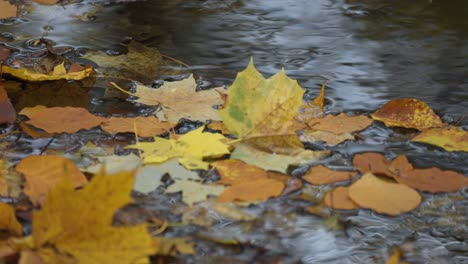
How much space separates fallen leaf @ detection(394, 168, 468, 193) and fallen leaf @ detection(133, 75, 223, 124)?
1.61ft

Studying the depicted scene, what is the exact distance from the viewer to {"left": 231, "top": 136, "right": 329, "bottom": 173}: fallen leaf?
1538mm

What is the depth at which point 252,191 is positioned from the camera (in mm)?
1438

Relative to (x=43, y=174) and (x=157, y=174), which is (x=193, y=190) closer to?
(x=157, y=174)

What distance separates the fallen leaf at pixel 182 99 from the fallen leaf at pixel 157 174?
262 millimetres

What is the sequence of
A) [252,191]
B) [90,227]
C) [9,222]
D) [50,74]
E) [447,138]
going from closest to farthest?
[90,227], [9,222], [252,191], [447,138], [50,74]

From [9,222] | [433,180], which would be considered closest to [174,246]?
[9,222]

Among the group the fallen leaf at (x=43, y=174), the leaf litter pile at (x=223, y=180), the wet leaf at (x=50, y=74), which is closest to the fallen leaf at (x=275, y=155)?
the leaf litter pile at (x=223, y=180)

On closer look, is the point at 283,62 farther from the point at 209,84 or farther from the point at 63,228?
the point at 63,228

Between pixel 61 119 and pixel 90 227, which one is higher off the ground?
pixel 90 227

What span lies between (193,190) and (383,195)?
14.6 inches

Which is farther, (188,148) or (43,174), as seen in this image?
(188,148)

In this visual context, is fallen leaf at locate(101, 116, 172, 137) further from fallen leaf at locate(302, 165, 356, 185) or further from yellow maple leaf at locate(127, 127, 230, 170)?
fallen leaf at locate(302, 165, 356, 185)

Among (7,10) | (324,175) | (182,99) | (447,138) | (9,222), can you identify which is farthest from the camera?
(7,10)

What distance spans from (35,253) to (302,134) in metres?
0.76
